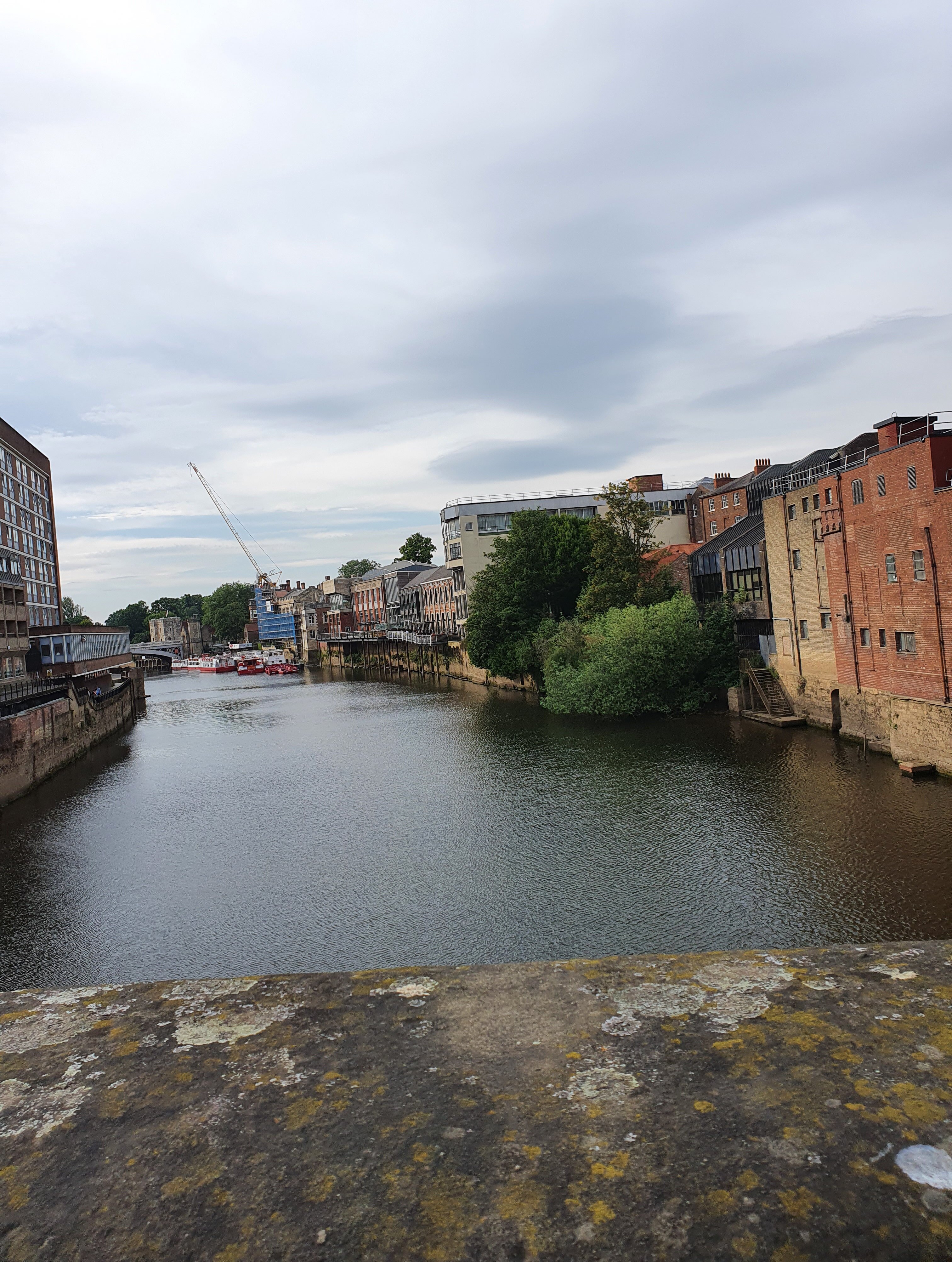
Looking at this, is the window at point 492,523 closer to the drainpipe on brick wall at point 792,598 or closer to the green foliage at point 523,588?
the green foliage at point 523,588

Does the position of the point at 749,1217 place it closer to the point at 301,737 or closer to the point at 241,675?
the point at 301,737

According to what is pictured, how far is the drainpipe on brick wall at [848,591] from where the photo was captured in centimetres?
3544

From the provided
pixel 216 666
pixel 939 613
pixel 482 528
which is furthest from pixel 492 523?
pixel 216 666

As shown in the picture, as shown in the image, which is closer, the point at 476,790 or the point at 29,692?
the point at 476,790

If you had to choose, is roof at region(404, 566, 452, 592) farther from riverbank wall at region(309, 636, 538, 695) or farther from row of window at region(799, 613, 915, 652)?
row of window at region(799, 613, 915, 652)

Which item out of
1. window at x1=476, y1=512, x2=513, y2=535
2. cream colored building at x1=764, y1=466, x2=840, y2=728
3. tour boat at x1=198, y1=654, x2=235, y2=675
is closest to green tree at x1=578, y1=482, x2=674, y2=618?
cream colored building at x1=764, y1=466, x2=840, y2=728

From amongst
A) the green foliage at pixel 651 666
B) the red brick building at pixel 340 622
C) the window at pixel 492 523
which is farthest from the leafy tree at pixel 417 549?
the green foliage at pixel 651 666

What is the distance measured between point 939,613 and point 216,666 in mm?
148114

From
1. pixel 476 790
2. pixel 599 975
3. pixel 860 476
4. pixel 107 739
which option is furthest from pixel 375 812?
pixel 107 739

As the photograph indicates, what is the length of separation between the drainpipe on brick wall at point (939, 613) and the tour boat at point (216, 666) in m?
138

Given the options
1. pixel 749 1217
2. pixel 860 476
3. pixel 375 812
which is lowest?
pixel 375 812

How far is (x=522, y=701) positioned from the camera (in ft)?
204

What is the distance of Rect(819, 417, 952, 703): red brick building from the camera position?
1131 inches

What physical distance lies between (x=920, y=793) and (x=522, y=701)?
36.5 m
